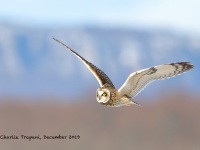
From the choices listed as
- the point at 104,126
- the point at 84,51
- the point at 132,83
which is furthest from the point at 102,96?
the point at 84,51

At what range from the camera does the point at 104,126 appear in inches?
970

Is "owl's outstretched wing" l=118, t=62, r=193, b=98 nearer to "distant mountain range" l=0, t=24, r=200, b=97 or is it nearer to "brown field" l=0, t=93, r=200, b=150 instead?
"brown field" l=0, t=93, r=200, b=150

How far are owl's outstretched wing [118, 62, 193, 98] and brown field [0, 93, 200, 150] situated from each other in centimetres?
1296

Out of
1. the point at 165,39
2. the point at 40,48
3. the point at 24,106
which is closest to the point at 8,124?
the point at 24,106

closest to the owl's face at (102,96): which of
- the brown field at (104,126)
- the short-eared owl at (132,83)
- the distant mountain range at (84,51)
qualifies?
the short-eared owl at (132,83)

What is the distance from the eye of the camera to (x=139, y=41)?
78750 millimetres

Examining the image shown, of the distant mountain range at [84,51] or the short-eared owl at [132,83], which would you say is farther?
the distant mountain range at [84,51]

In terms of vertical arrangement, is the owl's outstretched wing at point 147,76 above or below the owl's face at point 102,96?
above

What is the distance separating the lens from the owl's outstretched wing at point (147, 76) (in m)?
4.36

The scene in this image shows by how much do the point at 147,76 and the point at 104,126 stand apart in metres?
20.3

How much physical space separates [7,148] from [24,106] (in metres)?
10.2

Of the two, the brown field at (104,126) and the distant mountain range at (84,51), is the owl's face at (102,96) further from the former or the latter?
the distant mountain range at (84,51)

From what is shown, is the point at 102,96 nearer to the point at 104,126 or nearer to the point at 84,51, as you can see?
the point at 104,126

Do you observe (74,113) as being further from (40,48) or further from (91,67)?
(40,48)
